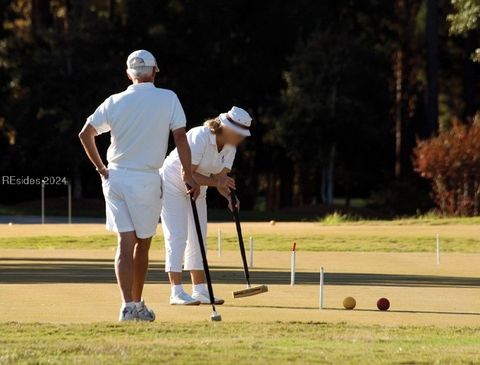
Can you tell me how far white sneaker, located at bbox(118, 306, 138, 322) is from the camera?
38.4ft

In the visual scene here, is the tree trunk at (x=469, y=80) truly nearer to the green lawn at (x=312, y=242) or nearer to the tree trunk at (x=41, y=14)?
the tree trunk at (x=41, y=14)

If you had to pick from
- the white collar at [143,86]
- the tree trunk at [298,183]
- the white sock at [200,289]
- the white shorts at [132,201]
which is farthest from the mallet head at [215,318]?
the tree trunk at [298,183]

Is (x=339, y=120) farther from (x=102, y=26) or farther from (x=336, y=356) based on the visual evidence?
(x=336, y=356)

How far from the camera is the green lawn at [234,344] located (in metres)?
9.10

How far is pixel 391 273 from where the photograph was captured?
19516mm

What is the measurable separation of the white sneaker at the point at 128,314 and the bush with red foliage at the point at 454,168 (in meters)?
31.0

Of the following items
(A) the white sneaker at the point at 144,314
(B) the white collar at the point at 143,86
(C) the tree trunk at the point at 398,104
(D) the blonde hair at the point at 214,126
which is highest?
(C) the tree trunk at the point at 398,104

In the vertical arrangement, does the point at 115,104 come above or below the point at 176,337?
above

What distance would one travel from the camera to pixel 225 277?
58.6 feet

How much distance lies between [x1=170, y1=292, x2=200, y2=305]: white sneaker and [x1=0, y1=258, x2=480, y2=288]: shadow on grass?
10.3ft

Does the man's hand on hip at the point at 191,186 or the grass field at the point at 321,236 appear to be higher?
the man's hand on hip at the point at 191,186

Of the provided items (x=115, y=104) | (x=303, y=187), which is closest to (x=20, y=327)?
(x=115, y=104)

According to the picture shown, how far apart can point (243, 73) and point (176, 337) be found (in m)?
49.0

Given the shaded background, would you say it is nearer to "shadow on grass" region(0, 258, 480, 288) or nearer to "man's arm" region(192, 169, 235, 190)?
"shadow on grass" region(0, 258, 480, 288)
